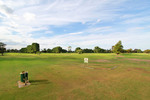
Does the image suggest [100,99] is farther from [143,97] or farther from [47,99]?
[47,99]

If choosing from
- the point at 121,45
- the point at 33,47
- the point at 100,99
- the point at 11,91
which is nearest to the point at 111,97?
the point at 100,99

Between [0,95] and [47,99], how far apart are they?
4.29m

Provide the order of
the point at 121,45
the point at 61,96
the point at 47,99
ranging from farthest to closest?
the point at 121,45
the point at 61,96
the point at 47,99

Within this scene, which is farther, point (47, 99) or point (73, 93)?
point (73, 93)

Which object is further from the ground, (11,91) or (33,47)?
(33,47)

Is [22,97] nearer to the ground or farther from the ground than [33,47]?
nearer to the ground

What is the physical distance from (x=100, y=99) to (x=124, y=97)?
2.11m

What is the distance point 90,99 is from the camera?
6324 mm

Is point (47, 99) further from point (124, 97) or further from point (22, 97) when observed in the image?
point (124, 97)

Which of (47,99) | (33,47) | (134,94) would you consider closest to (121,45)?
(134,94)

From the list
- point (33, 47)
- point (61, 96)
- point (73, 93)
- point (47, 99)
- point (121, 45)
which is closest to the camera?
point (47, 99)

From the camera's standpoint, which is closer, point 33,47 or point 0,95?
point 0,95

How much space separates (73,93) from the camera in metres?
7.20

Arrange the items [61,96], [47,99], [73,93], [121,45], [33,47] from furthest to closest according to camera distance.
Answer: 1. [33,47]
2. [121,45]
3. [73,93]
4. [61,96]
5. [47,99]
